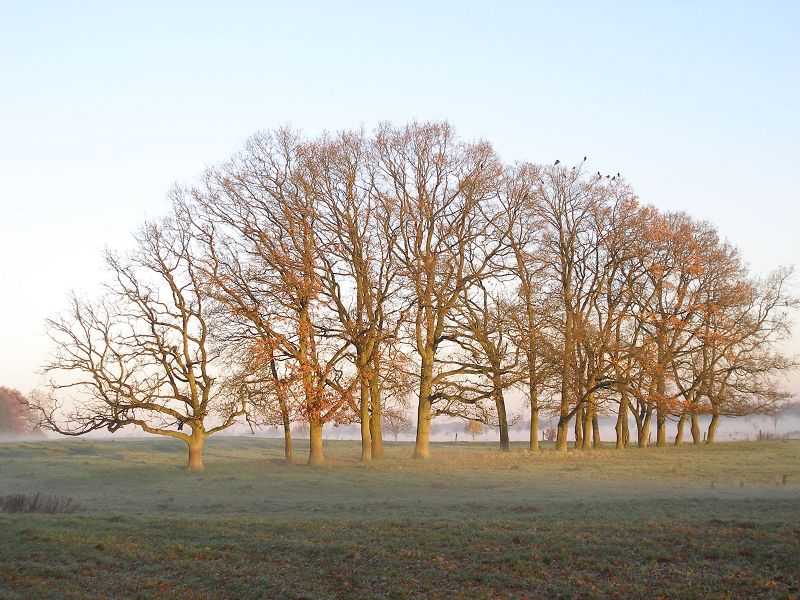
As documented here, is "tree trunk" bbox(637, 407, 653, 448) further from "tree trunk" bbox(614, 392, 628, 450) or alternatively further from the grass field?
the grass field

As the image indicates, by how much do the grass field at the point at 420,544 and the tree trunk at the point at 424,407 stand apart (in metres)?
12.1

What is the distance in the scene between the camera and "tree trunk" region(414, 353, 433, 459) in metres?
39.3

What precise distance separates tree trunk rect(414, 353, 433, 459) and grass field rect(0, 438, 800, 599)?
12.1 m

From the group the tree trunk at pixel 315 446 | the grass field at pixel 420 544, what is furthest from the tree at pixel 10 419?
the grass field at pixel 420 544

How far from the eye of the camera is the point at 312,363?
35.4 meters

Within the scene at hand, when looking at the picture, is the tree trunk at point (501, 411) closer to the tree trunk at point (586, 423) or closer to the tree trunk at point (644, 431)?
the tree trunk at point (586, 423)

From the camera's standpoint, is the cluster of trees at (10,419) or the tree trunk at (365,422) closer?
the tree trunk at (365,422)

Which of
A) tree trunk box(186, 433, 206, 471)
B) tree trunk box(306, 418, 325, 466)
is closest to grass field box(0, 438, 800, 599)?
tree trunk box(186, 433, 206, 471)

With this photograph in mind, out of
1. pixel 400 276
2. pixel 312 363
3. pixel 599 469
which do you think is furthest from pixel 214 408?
pixel 599 469

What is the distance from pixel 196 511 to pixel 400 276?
1875cm

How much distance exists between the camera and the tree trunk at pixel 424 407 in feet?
129

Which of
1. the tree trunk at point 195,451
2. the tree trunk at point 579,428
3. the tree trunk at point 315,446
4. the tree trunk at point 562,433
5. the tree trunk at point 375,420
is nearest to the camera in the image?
the tree trunk at point 195,451

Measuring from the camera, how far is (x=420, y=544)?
14023 mm

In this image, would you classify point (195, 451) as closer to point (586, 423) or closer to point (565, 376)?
point (565, 376)
